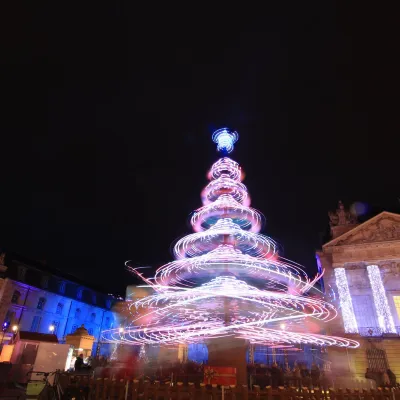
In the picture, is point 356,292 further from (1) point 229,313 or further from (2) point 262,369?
(1) point 229,313

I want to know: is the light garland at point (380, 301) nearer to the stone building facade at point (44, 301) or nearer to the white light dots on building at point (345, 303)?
the white light dots on building at point (345, 303)

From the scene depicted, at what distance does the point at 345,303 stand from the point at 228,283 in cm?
2069

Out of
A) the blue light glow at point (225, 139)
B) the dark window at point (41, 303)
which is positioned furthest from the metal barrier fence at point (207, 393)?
the dark window at point (41, 303)

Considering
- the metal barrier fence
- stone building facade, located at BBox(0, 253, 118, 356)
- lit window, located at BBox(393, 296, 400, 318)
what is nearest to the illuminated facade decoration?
the metal barrier fence

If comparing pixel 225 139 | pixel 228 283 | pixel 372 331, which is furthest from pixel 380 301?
pixel 228 283

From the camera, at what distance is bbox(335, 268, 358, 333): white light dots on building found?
86.2ft

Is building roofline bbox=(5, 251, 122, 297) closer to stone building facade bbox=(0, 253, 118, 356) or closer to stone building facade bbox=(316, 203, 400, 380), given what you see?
stone building facade bbox=(0, 253, 118, 356)

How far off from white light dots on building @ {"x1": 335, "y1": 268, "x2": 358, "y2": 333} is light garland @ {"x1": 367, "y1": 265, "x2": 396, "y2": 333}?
2.18m

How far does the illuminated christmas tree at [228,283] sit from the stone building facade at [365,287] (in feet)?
37.4

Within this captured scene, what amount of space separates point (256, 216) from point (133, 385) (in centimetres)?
1084

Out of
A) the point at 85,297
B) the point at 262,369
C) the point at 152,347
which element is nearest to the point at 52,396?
the point at 262,369

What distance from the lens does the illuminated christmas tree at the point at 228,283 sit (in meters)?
12.1

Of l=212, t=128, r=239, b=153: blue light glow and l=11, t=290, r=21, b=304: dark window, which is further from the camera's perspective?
l=11, t=290, r=21, b=304: dark window

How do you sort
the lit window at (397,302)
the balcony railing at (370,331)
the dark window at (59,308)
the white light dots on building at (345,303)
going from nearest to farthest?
1. the balcony railing at (370,331)
2. the white light dots on building at (345,303)
3. the lit window at (397,302)
4. the dark window at (59,308)
